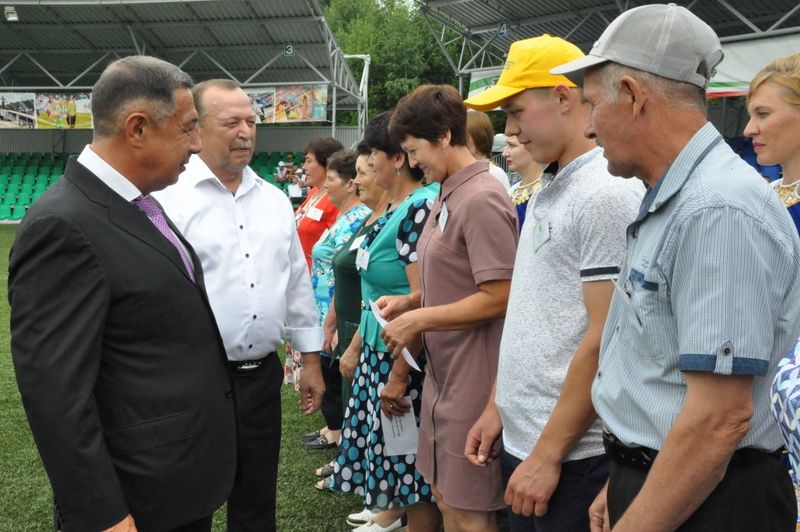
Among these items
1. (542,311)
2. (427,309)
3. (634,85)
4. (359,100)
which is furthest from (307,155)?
(359,100)

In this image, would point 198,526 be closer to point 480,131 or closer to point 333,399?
point 480,131

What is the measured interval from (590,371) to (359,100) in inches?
842

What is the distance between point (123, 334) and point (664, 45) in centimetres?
136

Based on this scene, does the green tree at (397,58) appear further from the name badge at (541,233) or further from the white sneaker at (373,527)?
the name badge at (541,233)

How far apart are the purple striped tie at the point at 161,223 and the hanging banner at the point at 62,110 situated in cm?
2077

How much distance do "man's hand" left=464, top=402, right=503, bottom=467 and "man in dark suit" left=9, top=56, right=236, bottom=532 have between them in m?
0.71

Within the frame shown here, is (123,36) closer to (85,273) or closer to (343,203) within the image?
(343,203)

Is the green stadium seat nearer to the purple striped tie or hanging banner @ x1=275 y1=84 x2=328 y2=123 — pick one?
hanging banner @ x1=275 y1=84 x2=328 y2=123

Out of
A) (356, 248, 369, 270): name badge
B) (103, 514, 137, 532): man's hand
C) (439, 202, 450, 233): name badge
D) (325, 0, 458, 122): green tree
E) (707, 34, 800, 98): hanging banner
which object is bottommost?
(103, 514, 137, 532): man's hand

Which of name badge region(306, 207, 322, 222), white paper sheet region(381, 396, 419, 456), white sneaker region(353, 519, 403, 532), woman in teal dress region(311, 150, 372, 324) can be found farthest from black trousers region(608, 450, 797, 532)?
name badge region(306, 207, 322, 222)

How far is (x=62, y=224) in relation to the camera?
5.88 feet

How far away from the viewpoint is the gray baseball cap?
4.67 feet

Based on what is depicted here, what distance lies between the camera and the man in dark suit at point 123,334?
5.82ft

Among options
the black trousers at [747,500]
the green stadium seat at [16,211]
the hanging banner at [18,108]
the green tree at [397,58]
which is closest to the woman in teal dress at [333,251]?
the black trousers at [747,500]
